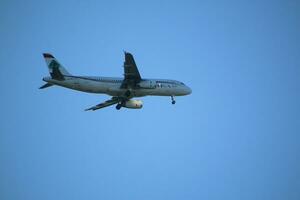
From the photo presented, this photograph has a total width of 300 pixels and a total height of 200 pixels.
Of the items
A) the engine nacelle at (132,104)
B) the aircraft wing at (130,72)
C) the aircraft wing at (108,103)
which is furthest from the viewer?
the aircraft wing at (108,103)

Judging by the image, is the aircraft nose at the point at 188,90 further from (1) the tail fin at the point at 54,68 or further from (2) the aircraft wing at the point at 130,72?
(1) the tail fin at the point at 54,68

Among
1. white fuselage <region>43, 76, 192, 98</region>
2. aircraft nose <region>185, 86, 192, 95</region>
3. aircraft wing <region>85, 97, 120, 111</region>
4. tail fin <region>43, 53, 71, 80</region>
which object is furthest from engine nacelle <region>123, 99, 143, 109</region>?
tail fin <region>43, 53, 71, 80</region>

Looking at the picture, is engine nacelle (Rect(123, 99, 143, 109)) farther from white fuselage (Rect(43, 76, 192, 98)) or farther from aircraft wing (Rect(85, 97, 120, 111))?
white fuselage (Rect(43, 76, 192, 98))

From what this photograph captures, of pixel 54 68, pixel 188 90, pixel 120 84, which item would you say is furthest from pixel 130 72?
pixel 188 90

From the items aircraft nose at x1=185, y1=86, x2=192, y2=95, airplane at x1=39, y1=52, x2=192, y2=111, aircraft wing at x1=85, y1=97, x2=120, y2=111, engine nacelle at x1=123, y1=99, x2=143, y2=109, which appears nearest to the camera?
airplane at x1=39, y1=52, x2=192, y2=111

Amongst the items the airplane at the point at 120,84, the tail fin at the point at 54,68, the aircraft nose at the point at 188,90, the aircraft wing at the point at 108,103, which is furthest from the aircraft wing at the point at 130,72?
the aircraft nose at the point at 188,90

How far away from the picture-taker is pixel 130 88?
57.8 metres

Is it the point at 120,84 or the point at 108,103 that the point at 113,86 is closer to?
the point at 120,84

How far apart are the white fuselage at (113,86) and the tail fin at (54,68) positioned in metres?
0.52

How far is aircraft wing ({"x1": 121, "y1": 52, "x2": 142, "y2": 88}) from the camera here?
5428 centimetres

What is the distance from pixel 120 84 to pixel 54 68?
764cm

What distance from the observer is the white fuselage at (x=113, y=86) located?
55.6 metres

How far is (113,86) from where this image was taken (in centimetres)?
5747

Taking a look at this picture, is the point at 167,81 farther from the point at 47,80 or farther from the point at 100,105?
the point at 47,80
